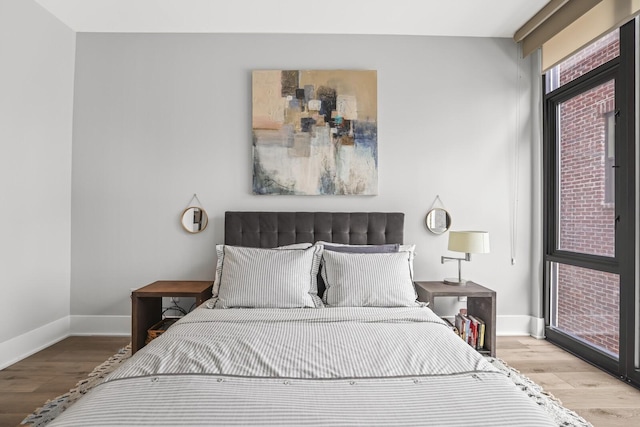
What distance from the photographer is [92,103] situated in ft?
11.4

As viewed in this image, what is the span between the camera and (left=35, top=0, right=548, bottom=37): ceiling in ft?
9.83

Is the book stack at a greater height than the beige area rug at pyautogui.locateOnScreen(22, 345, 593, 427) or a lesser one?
greater

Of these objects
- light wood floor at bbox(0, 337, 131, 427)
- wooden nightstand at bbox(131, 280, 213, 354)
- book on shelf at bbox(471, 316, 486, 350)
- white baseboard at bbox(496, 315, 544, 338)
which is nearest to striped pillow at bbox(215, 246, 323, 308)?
wooden nightstand at bbox(131, 280, 213, 354)

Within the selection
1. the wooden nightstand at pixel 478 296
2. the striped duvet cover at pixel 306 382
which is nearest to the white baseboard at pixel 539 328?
the wooden nightstand at pixel 478 296

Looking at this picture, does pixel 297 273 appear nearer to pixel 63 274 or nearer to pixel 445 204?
pixel 445 204

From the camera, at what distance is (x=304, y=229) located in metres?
3.35

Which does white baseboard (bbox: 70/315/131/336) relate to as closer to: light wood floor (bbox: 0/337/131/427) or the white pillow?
light wood floor (bbox: 0/337/131/427)

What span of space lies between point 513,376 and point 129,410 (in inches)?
95.6

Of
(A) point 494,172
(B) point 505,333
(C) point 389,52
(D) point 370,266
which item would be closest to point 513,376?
(B) point 505,333

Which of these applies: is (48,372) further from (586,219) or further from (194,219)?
(586,219)

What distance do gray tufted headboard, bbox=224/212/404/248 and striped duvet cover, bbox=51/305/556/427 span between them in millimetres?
1206

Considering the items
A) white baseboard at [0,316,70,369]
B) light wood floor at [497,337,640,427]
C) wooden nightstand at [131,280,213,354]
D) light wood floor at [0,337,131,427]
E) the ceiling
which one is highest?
the ceiling

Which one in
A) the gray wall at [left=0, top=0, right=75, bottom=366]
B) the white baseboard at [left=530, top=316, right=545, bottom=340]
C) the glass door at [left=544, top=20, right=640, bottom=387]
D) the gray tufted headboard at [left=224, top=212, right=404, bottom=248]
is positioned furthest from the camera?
the white baseboard at [left=530, top=316, right=545, bottom=340]

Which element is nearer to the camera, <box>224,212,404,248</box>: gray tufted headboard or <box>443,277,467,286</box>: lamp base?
<box>443,277,467,286</box>: lamp base
